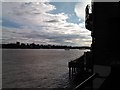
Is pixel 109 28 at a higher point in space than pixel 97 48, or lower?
higher

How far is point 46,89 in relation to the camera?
37.9 metres

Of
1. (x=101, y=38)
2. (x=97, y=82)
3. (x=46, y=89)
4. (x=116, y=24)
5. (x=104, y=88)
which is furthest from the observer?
(x=46, y=89)

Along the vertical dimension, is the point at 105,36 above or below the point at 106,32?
Result: below

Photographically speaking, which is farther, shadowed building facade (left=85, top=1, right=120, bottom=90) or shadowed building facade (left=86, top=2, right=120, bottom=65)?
shadowed building facade (left=86, top=2, right=120, bottom=65)

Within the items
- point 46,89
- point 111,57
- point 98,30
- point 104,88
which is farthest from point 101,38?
point 46,89

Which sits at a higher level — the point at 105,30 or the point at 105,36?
the point at 105,30

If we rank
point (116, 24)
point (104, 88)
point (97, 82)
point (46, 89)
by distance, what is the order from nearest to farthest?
1. point (104, 88)
2. point (97, 82)
3. point (116, 24)
4. point (46, 89)

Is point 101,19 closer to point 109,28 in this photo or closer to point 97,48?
point 109,28

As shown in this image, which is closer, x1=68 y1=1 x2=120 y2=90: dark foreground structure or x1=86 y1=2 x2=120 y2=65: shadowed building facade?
x1=68 y1=1 x2=120 y2=90: dark foreground structure

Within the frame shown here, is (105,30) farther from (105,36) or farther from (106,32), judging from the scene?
(105,36)

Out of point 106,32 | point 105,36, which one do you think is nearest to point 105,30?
point 106,32

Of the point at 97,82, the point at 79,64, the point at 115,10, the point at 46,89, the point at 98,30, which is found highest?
the point at 115,10

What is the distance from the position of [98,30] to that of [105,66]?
1.86 meters

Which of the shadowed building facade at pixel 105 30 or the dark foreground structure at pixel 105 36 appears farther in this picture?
the shadowed building facade at pixel 105 30
